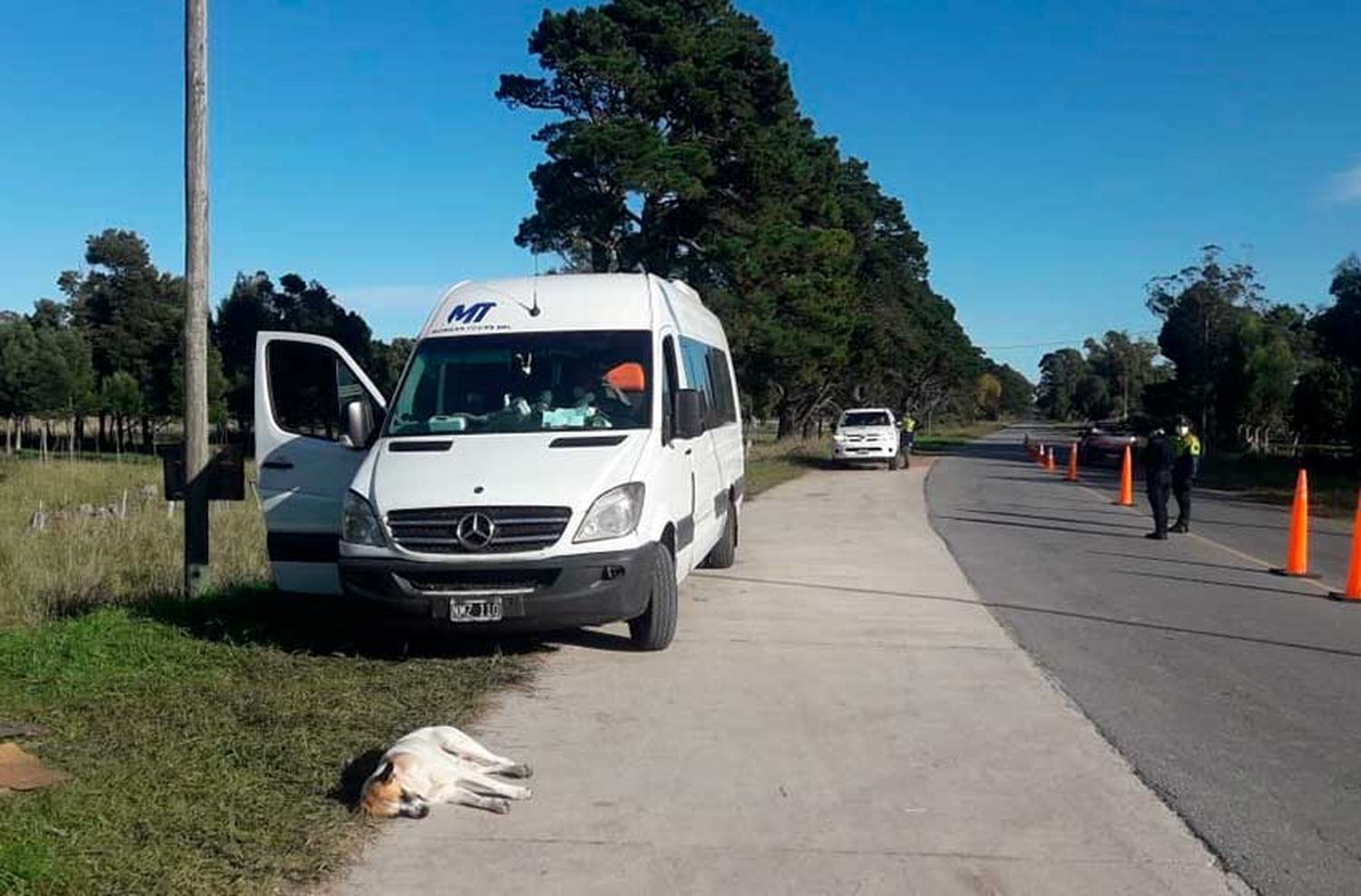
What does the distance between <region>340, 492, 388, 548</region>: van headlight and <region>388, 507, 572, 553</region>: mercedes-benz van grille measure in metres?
0.28

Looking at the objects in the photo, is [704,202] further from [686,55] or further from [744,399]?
[744,399]

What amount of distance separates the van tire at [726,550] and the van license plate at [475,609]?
200 inches

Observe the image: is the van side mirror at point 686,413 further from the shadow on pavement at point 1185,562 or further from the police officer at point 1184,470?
the police officer at point 1184,470

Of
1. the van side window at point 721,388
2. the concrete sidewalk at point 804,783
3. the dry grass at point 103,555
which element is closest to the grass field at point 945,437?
the dry grass at point 103,555

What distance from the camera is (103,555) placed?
1255 centimetres

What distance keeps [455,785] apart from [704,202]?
2911cm

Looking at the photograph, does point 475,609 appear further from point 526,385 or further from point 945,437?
point 945,437

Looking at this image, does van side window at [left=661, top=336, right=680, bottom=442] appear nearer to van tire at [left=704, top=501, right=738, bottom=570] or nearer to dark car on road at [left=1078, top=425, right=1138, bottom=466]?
van tire at [left=704, top=501, right=738, bottom=570]

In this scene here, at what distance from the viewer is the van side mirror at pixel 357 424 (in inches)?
348

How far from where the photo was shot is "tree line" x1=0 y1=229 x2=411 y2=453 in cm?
4984

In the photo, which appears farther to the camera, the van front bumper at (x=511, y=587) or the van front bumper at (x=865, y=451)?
the van front bumper at (x=865, y=451)

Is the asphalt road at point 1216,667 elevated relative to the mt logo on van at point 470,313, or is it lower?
lower

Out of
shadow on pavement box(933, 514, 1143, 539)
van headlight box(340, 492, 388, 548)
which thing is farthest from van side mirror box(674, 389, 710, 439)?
shadow on pavement box(933, 514, 1143, 539)

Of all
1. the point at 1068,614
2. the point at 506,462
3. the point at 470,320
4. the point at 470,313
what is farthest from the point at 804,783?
the point at 1068,614
